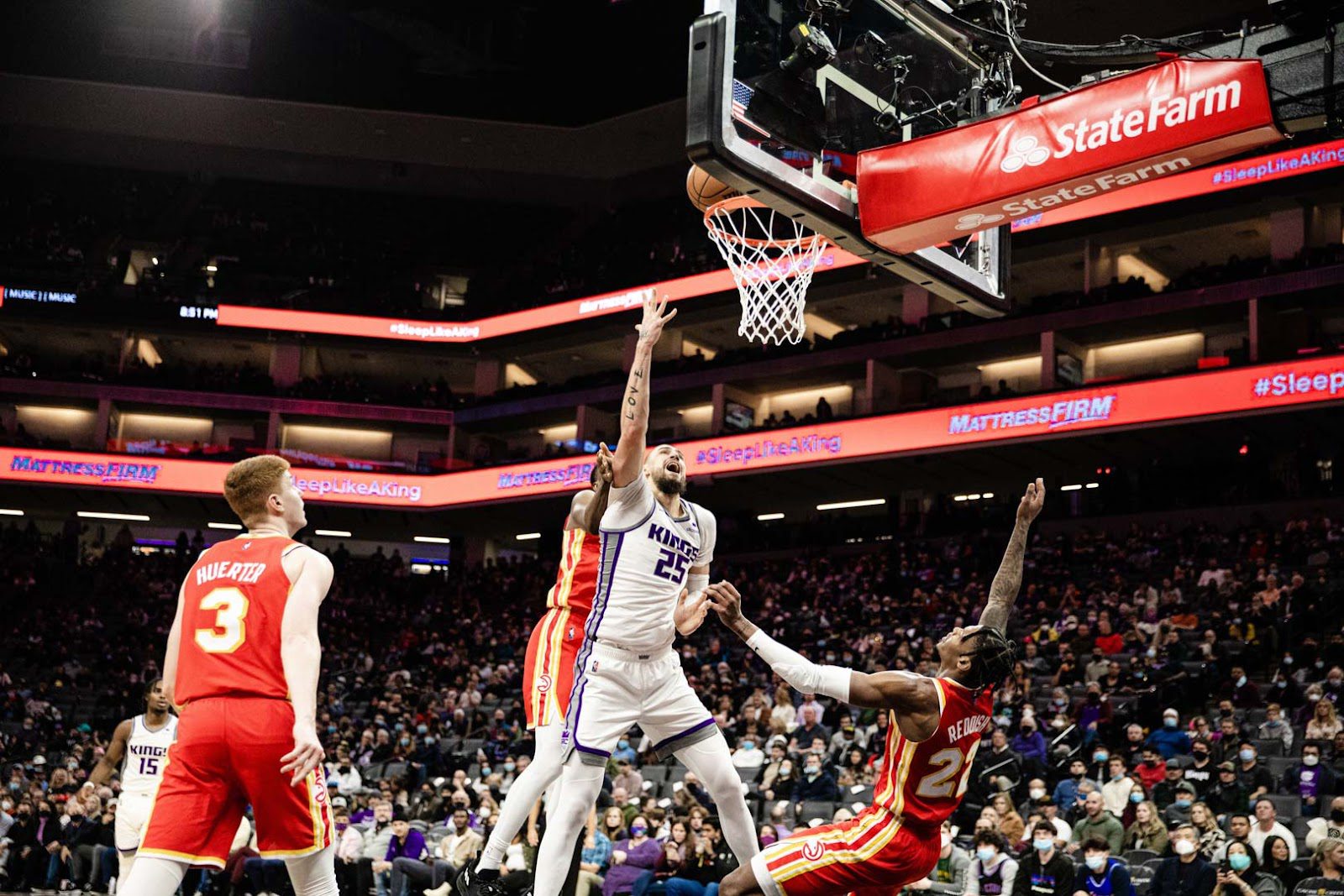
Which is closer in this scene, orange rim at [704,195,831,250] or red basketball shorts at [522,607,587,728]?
red basketball shorts at [522,607,587,728]

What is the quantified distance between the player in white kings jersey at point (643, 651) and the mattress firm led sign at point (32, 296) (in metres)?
38.8

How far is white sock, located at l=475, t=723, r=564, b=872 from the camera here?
686 centimetres

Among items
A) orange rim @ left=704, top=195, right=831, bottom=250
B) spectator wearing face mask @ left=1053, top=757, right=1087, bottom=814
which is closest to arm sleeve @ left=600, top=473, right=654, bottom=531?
orange rim @ left=704, top=195, right=831, bottom=250

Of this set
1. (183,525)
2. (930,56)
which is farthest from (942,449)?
(183,525)

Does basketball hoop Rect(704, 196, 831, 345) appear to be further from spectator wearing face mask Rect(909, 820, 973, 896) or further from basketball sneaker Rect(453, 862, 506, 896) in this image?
spectator wearing face mask Rect(909, 820, 973, 896)

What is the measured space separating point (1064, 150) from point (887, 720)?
6270 millimetres

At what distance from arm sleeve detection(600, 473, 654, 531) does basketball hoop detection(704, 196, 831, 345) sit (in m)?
2.40

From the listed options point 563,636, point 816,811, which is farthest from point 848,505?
point 563,636

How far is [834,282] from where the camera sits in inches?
1401

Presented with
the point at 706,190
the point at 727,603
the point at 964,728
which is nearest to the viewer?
the point at 727,603

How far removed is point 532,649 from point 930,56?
4.39 metres

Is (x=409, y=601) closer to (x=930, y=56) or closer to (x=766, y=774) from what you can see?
(x=766, y=774)

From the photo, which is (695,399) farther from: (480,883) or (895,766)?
(895,766)

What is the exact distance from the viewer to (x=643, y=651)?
6879 millimetres
